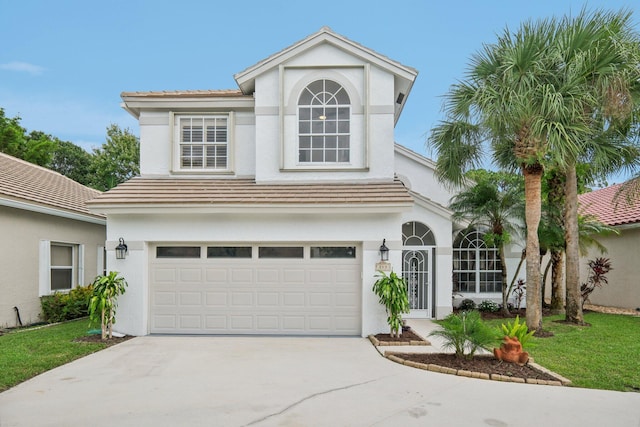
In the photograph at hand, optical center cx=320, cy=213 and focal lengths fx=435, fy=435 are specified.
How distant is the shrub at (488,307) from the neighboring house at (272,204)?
501cm

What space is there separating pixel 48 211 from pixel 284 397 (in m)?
9.96

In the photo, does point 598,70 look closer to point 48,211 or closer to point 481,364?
point 481,364

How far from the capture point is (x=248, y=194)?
10.4 m

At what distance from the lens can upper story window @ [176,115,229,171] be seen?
1176cm

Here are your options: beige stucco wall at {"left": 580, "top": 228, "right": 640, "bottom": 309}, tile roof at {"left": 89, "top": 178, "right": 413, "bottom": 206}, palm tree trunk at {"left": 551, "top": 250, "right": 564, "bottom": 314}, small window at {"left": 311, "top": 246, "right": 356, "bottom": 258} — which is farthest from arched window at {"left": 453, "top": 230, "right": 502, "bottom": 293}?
small window at {"left": 311, "top": 246, "right": 356, "bottom": 258}

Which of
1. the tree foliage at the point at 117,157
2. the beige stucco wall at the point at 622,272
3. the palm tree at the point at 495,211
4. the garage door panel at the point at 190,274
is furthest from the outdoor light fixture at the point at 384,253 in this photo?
the tree foliage at the point at 117,157

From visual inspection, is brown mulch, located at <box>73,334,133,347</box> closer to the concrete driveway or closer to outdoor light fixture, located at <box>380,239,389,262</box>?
the concrete driveway

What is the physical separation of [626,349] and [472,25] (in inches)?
652

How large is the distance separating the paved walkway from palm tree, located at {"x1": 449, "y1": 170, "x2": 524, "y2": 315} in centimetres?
689

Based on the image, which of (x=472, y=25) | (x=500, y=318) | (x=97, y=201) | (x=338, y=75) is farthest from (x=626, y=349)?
(x=472, y=25)

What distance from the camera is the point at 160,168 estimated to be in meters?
11.7

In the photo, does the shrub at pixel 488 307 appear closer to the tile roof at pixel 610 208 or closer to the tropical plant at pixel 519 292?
the tropical plant at pixel 519 292

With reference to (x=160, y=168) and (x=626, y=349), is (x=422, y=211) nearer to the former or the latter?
(x=626, y=349)

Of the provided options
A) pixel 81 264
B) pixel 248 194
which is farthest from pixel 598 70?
pixel 81 264
